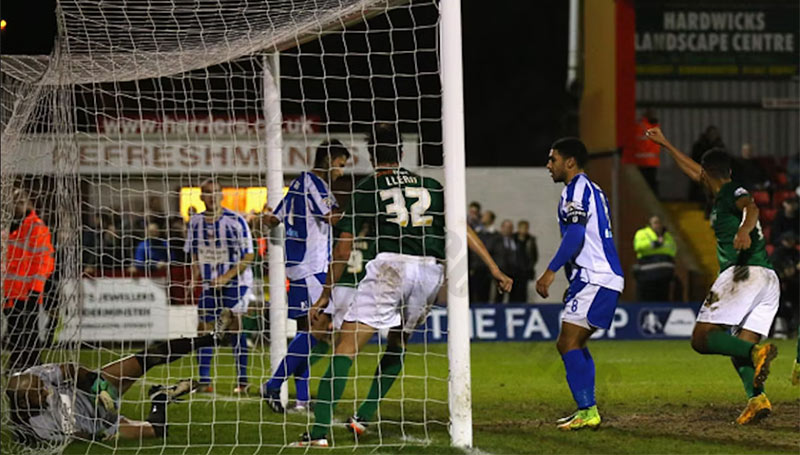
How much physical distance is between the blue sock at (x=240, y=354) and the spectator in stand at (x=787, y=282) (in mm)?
7955

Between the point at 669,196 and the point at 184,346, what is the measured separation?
50.1 feet

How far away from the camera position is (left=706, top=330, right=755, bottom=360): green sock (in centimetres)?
734

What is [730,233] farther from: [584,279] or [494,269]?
[494,269]

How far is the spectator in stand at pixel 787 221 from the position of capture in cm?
1620

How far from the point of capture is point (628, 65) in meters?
20.3

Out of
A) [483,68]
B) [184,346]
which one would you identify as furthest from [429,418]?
[483,68]

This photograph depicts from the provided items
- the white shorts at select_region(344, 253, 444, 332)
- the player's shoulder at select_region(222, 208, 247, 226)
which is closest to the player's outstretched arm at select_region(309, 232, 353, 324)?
the white shorts at select_region(344, 253, 444, 332)

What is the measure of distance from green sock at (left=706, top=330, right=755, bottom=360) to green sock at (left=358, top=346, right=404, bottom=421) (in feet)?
6.61

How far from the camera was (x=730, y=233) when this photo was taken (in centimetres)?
754

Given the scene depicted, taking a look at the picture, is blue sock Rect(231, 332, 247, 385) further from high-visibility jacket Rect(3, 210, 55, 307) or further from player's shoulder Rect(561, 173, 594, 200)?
player's shoulder Rect(561, 173, 594, 200)

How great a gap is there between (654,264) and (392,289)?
1018 cm

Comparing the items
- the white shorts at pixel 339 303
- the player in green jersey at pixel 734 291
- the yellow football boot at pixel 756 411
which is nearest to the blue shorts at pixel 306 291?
the white shorts at pixel 339 303

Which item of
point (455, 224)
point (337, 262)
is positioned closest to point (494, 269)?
point (455, 224)

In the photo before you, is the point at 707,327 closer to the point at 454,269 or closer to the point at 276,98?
the point at 454,269
